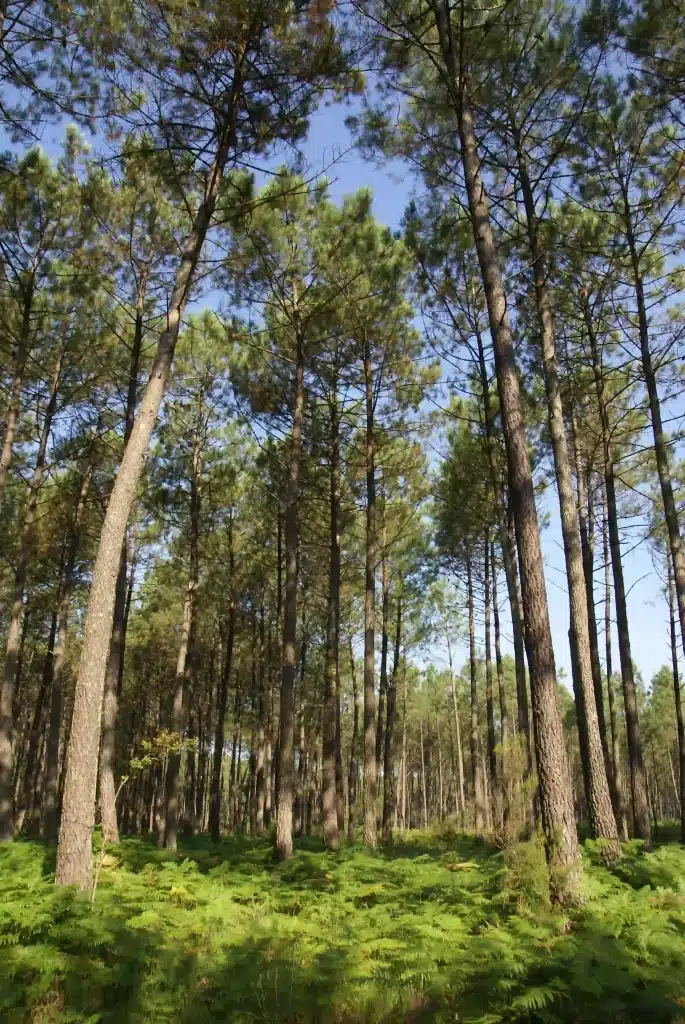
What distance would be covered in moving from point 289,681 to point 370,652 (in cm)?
270

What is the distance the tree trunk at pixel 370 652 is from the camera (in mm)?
11531

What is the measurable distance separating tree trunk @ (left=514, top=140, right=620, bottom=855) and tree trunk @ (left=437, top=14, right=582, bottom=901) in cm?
142

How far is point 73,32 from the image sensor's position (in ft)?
24.2

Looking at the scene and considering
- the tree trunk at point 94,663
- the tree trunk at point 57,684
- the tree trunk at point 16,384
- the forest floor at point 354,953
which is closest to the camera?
the forest floor at point 354,953

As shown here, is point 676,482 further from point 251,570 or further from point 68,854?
point 68,854

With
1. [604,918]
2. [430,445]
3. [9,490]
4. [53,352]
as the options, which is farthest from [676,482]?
[9,490]

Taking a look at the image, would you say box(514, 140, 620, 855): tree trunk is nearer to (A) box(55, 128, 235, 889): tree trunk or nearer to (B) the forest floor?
(B) the forest floor

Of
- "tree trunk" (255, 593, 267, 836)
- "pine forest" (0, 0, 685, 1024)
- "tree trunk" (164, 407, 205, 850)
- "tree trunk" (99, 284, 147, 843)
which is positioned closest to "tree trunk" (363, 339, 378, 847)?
"pine forest" (0, 0, 685, 1024)

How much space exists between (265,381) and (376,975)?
1066 cm

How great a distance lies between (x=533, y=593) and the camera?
585 cm

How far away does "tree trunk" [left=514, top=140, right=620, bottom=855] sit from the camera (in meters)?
7.02

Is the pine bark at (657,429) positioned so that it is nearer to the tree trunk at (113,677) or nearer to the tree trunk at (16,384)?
the tree trunk at (113,677)

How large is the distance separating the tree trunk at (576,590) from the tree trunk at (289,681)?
13.6 feet

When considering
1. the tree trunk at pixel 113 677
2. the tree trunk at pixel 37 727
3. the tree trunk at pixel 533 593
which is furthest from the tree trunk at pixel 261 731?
the tree trunk at pixel 533 593
